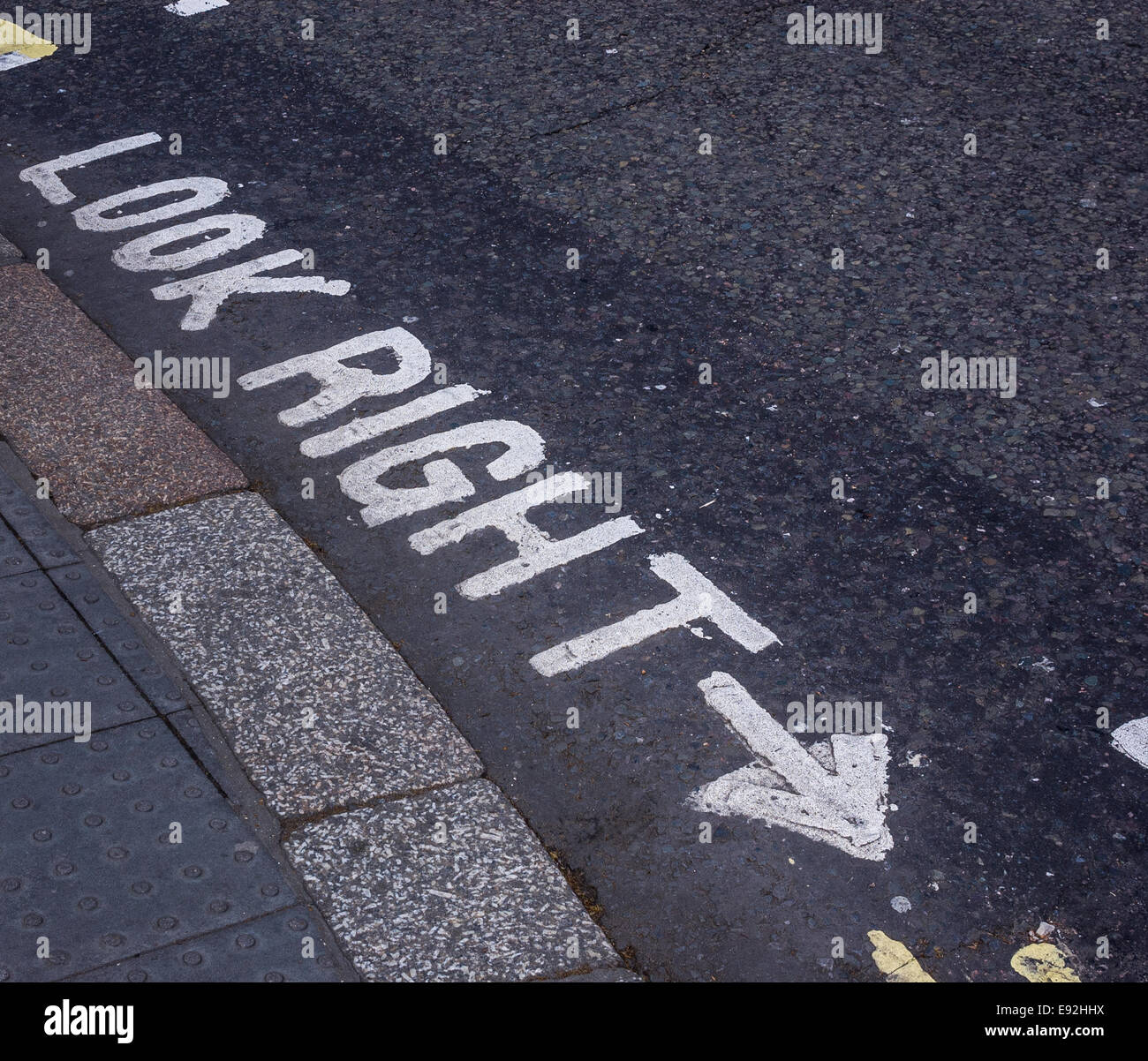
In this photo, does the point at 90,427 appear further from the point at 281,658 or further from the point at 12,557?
the point at 281,658

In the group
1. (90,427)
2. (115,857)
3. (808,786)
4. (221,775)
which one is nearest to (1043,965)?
(808,786)

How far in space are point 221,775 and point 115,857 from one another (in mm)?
329

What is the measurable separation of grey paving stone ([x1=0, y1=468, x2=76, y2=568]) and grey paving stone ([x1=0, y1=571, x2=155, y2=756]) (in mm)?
118

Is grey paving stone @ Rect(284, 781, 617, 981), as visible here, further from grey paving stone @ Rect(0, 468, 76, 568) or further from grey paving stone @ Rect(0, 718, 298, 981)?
Result: grey paving stone @ Rect(0, 468, 76, 568)

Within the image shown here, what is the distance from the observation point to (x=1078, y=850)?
10.0ft

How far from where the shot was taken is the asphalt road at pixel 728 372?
3.10m

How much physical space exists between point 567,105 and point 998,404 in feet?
10.3

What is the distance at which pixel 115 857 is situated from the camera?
2.87 metres

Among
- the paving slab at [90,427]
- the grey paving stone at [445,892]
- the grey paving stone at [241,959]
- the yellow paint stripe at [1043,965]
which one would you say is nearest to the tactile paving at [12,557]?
the paving slab at [90,427]

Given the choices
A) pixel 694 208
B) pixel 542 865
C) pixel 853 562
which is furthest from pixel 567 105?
pixel 542 865

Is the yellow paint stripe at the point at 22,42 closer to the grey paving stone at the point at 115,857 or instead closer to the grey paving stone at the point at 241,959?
the grey paving stone at the point at 115,857

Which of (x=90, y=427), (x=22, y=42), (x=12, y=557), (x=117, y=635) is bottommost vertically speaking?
(x=117, y=635)

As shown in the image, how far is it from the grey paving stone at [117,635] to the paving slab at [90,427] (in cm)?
29
